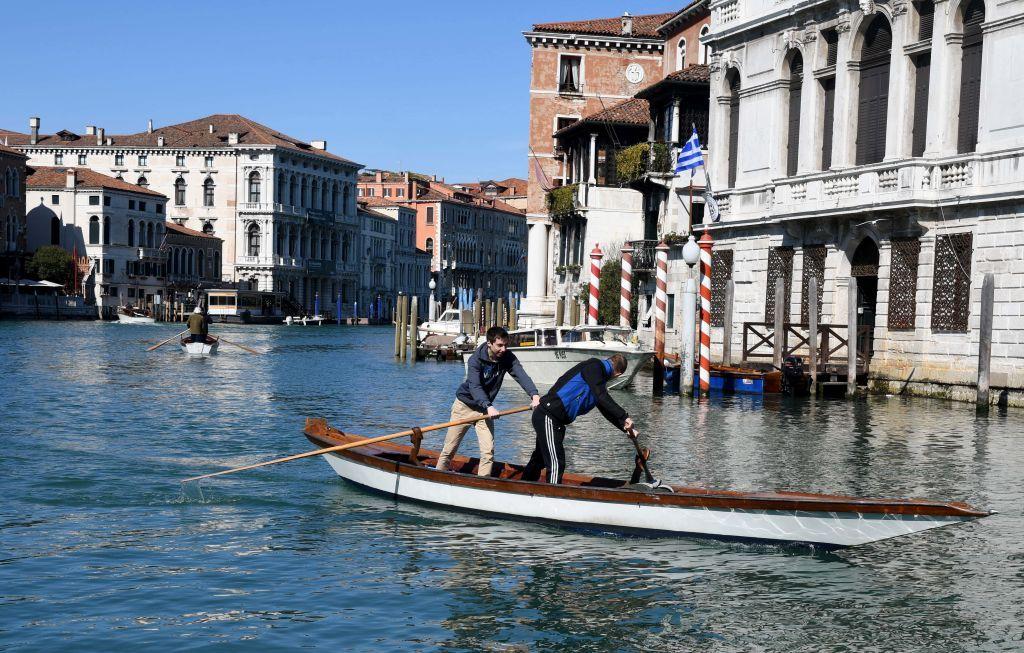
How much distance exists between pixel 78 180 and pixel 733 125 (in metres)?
70.4

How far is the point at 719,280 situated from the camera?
3203 centimetres

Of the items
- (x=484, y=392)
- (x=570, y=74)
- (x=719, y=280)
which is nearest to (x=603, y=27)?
(x=570, y=74)

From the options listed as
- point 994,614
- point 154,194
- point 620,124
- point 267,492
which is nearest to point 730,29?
point 620,124

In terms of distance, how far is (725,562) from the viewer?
10.7 meters

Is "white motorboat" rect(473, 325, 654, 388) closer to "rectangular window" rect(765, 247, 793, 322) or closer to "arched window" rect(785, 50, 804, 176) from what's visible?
"rectangular window" rect(765, 247, 793, 322)

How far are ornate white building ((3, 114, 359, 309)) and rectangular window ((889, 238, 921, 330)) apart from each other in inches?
3225

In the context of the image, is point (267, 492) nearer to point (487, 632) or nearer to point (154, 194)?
point (487, 632)

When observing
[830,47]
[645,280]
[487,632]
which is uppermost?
[830,47]

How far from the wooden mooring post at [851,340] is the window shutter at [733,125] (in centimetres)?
710

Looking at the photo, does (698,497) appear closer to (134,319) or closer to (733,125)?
(733,125)

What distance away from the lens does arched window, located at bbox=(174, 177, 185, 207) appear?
104m

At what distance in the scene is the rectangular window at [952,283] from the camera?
2398 cm

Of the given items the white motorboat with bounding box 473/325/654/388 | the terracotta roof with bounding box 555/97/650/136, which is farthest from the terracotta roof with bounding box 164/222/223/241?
the white motorboat with bounding box 473/325/654/388

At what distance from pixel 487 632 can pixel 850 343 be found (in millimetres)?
18038
